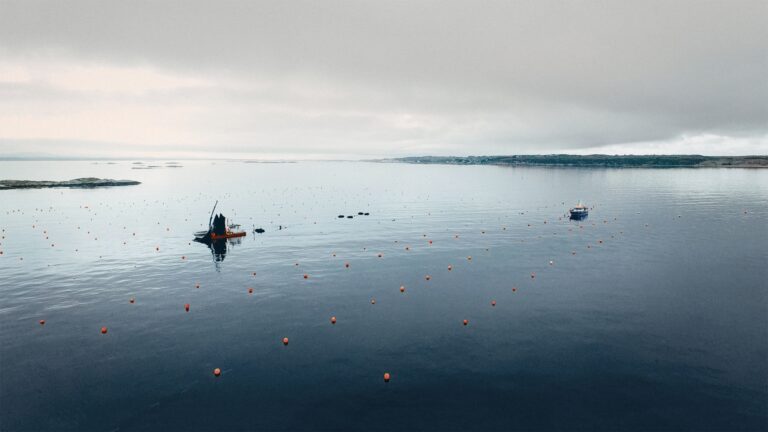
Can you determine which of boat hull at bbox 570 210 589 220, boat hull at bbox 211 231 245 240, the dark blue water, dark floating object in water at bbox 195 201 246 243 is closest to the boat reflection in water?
dark floating object in water at bbox 195 201 246 243

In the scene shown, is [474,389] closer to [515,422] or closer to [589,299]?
[515,422]

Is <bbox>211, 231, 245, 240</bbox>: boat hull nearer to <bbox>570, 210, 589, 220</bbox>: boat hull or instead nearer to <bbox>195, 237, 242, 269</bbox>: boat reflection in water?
<bbox>195, 237, 242, 269</bbox>: boat reflection in water

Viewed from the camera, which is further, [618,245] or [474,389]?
[618,245]

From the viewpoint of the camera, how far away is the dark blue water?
25.5 meters

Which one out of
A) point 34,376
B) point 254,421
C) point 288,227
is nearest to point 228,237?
point 288,227

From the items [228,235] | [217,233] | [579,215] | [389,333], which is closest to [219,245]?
[217,233]

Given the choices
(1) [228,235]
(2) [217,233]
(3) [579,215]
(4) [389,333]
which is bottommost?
(4) [389,333]

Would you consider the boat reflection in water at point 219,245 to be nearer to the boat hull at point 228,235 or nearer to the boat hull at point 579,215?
the boat hull at point 228,235

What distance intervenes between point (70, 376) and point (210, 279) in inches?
986

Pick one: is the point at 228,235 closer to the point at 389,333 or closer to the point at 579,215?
the point at 389,333

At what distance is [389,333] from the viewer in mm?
36375

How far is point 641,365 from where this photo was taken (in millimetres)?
30359

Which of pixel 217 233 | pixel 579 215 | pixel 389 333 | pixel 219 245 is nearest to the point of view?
pixel 389 333

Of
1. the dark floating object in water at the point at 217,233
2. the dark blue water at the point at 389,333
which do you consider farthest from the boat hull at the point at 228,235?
the dark blue water at the point at 389,333
